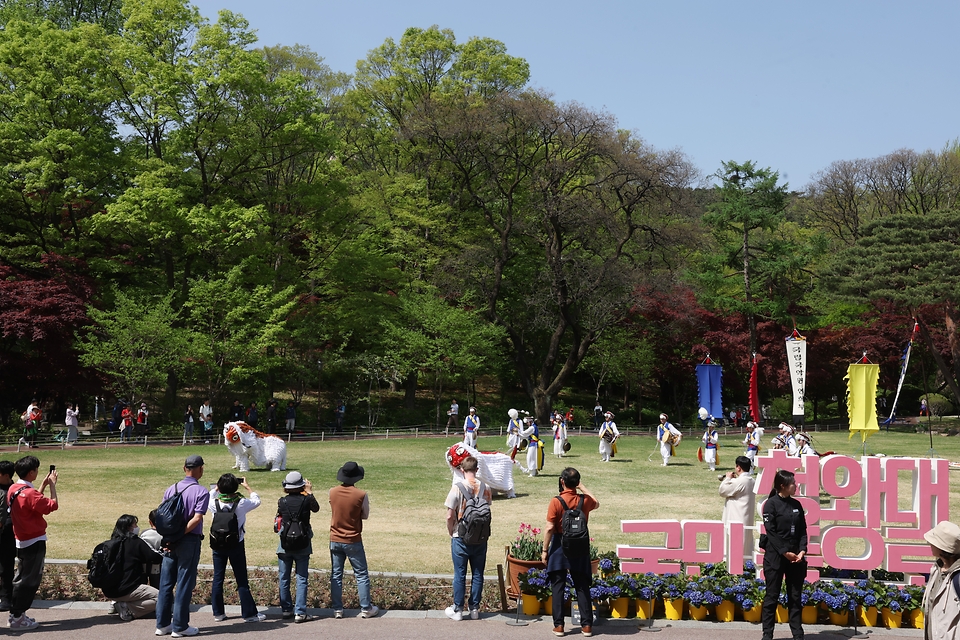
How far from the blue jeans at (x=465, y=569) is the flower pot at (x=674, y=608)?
2185 millimetres

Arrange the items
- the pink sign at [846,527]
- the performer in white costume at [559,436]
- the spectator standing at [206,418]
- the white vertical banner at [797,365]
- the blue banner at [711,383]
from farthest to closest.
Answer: the blue banner at [711,383] → the white vertical banner at [797,365] → the spectator standing at [206,418] → the performer in white costume at [559,436] → the pink sign at [846,527]

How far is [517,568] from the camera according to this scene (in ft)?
32.0

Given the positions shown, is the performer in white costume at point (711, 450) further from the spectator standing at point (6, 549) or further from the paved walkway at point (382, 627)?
the spectator standing at point (6, 549)

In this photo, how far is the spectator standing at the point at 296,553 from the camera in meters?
8.99

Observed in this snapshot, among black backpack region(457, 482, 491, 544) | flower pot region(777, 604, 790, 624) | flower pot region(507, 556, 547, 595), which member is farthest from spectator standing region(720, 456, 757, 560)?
black backpack region(457, 482, 491, 544)

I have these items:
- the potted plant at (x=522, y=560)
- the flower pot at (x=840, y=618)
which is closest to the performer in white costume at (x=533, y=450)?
the potted plant at (x=522, y=560)

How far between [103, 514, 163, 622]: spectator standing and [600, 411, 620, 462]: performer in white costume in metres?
17.9

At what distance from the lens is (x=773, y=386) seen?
151ft

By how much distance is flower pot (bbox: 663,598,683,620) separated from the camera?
945cm

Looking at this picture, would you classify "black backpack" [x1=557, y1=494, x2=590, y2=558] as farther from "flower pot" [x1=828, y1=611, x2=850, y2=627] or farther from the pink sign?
"flower pot" [x1=828, y1=611, x2=850, y2=627]

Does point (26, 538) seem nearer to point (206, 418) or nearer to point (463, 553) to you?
point (463, 553)

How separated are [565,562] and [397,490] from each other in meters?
10.8

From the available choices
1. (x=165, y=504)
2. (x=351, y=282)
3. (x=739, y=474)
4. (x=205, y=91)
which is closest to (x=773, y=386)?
(x=351, y=282)

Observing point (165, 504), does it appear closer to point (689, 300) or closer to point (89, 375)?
point (89, 375)
